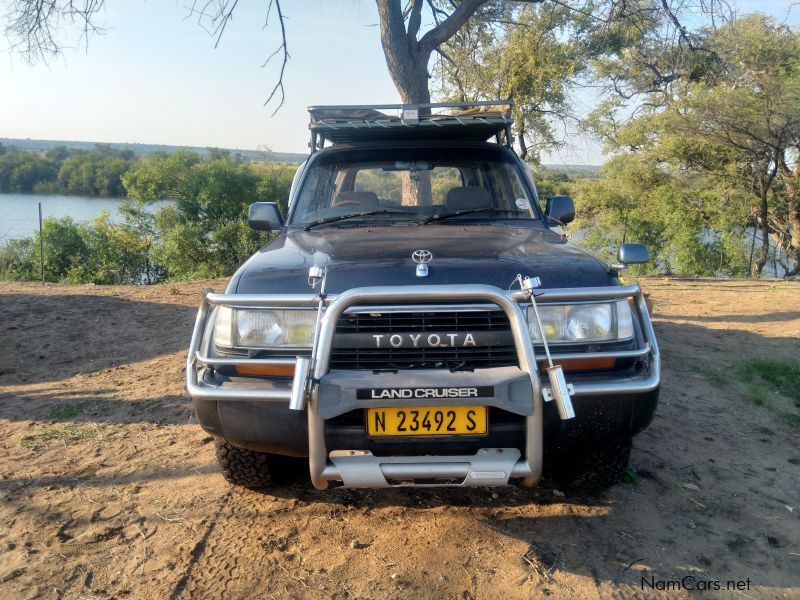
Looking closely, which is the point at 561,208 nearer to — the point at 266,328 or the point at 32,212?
the point at 266,328

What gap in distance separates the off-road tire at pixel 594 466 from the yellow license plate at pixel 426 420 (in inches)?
30.7

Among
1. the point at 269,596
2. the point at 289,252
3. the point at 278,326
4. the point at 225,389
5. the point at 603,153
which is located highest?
Result: the point at 603,153

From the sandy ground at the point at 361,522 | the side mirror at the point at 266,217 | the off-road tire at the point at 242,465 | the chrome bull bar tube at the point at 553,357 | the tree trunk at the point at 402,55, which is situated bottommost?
the sandy ground at the point at 361,522

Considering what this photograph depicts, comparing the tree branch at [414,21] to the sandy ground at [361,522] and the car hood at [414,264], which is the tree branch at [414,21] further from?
the car hood at [414,264]

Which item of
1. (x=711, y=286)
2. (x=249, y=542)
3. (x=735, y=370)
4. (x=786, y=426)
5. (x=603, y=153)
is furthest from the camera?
(x=603, y=153)

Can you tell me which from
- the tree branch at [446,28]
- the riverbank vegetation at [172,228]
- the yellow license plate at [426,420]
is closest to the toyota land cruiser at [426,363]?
the yellow license plate at [426,420]

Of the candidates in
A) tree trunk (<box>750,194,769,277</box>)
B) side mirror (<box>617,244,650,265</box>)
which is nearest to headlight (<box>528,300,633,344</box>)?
side mirror (<box>617,244,650,265</box>)

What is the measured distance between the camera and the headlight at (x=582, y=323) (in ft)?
8.62

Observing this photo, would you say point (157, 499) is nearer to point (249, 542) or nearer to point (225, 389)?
point (249, 542)

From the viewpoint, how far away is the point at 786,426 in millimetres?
4422

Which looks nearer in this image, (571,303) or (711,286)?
(571,303)

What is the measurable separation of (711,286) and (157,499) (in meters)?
11.4

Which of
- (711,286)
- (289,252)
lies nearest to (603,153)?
(711,286)

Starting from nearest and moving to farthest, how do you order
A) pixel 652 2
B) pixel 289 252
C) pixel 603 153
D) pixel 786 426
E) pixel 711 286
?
pixel 289 252 → pixel 786 426 → pixel 652 2 → pixel 711 286 → pixel 603 153
